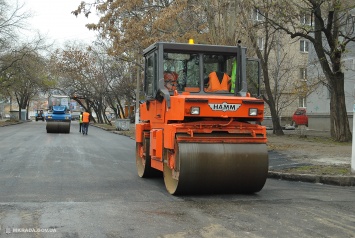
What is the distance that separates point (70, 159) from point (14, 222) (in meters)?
8.89

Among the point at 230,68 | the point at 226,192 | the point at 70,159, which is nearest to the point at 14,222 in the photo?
the point at 226,192

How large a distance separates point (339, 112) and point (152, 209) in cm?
1647

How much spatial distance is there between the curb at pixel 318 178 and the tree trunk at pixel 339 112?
10832 mm

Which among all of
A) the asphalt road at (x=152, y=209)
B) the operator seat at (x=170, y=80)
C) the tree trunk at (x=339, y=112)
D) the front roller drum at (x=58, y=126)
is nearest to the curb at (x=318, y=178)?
the asphalt road at (x=152, y=209)

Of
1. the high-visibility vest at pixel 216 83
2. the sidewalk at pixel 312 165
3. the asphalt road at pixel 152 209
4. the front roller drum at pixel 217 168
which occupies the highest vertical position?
A: the high-visibility vest at pixel 216 83

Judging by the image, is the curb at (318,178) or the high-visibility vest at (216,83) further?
the curb at (318,178)

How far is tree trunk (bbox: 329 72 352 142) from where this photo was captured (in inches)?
835

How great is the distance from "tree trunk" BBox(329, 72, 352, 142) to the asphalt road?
11.3m

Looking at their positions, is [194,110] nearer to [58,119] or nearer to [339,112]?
[339,112]

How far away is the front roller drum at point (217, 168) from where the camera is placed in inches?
319

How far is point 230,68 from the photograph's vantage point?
31.7 feet

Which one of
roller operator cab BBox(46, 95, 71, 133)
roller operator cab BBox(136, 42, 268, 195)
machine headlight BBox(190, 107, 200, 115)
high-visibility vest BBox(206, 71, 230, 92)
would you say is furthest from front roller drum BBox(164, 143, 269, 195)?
roller operator cab BBox(46, 95, 71, 133)

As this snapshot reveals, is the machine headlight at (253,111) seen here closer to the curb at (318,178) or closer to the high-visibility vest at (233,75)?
the high-visibility vest at (233,75)

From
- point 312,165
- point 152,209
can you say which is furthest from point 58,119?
point 152,209
